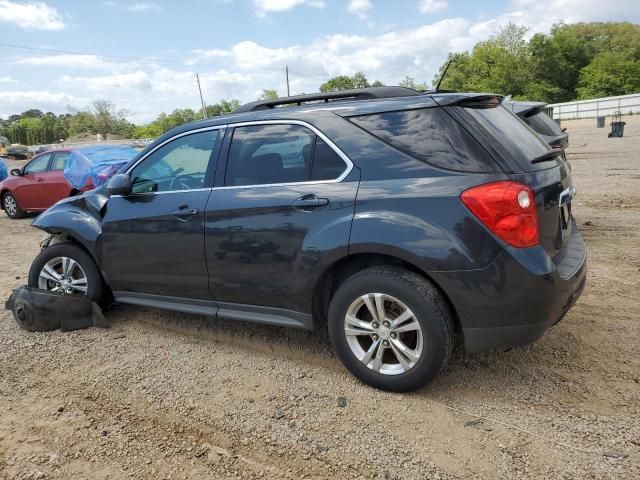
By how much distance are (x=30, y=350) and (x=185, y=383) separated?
152cm

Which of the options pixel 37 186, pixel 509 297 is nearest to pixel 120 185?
pixel 509 297

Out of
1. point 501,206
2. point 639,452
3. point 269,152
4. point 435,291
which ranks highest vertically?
point 269,152

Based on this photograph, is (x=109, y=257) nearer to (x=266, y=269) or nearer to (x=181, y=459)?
(x=266, y=269)

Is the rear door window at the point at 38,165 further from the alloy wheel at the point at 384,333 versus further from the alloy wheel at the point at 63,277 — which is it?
the alloy wheel at the point at 384,333

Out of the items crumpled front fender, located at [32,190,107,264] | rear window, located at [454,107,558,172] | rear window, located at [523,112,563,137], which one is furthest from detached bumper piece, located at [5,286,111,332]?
rear window, located at [523,112,563,137]

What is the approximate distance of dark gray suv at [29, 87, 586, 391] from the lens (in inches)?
111

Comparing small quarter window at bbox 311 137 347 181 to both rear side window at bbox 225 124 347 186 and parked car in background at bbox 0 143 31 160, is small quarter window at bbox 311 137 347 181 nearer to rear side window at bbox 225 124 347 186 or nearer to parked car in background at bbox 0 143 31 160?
rear side window at bbox 225 124 347 186

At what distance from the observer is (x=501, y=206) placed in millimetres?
2754

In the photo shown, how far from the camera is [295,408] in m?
3.11

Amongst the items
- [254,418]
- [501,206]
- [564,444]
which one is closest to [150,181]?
[254,418]

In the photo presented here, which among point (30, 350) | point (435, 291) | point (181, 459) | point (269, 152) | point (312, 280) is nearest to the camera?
point (181, 459)

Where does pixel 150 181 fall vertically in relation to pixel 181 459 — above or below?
above

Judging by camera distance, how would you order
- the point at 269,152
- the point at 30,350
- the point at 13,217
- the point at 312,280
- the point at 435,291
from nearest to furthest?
the point at 435,291 < the point at 312,280 < the point at 269,152 < the point at 30,350 < the point at 13,217

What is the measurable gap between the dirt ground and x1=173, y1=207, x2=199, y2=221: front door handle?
40.6 inches
